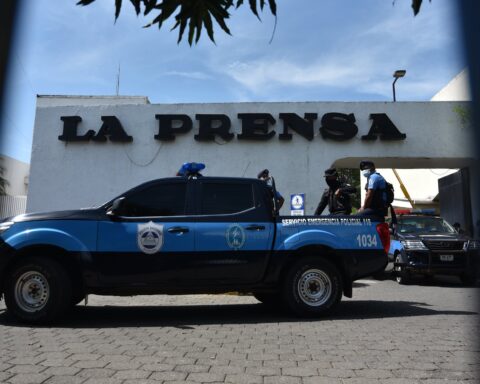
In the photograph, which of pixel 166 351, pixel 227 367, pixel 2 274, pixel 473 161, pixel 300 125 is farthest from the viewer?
pixel 300 125

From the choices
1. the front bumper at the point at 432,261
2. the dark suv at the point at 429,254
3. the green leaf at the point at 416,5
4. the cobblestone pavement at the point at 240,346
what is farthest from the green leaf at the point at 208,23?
the front bumper at the point at 432,261

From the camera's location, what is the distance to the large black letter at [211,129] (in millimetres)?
14688

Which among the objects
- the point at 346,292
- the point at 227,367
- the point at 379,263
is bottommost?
the point at 227,367

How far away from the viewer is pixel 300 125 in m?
14.6

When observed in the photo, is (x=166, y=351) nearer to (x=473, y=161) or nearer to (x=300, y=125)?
(x=473, y=161)

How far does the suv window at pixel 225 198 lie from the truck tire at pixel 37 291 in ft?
6.49

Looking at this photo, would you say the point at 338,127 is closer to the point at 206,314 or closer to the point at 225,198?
the point at 225,198

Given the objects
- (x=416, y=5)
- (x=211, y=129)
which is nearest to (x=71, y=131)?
(x=211, y=129)

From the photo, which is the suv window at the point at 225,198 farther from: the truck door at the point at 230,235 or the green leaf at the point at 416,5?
the green leaf at the point at 416,5

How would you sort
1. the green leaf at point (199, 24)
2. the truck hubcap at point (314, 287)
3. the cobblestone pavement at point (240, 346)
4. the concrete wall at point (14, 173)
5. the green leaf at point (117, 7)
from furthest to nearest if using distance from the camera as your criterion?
the truck hubcap at point (314, 287) → the cobblestone pavement at point (240, 346) → the green leaf at point (199, 24) → the green leaf at point (117, 7) → the concrete wall at point (14, 173)

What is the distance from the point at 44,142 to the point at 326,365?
13.5 metres

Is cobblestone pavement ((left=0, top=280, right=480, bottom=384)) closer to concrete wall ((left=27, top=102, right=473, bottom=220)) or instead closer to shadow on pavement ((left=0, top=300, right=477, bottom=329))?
shadow on pavement ((left=0, top=300, right=477, bottom=329))

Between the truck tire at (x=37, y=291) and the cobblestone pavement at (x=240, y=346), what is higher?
the truck tire at (x=37, y=291)

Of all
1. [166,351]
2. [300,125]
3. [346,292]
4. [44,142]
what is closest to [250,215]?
[346,292]
